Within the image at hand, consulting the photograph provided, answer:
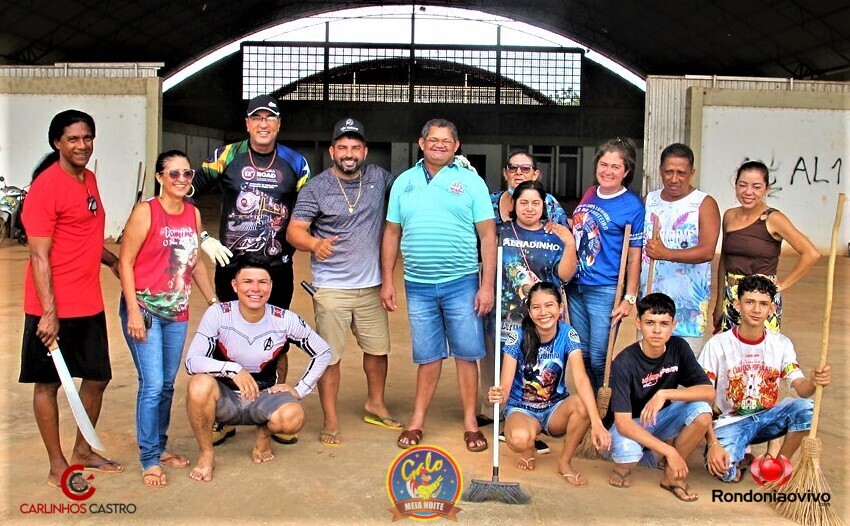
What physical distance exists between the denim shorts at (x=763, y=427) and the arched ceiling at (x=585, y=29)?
19.6 metres

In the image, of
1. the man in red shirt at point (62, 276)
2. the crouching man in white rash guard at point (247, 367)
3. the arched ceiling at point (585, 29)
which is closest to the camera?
the man in red shirt at point (62, 276)

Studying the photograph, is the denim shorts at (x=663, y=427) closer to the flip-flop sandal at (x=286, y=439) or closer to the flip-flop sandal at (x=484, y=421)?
the flip-flop sandal at (x=484, y=421)

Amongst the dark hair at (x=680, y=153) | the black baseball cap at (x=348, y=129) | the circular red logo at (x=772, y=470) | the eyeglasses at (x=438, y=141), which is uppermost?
the black baseball cap at (x=348, y=129)

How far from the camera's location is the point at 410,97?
34.6 meters

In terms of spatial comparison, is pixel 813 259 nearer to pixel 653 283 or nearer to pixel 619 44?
pixel 653 283

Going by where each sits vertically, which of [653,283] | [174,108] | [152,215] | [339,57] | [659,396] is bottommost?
[659,396]

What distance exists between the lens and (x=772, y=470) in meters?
3.69

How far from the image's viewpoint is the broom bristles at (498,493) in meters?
3.58

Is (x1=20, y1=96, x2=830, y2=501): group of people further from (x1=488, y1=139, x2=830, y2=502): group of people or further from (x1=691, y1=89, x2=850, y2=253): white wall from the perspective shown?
(x1=691, y1=89, x2=850, y2=253): white wall

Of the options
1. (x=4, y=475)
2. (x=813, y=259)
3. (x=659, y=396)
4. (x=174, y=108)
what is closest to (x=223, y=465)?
(x=4, y=475)

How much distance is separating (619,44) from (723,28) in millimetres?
6815

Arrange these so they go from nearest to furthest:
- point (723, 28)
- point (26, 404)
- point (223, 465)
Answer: point (223, 465), point (26, 404), point (723, 28)

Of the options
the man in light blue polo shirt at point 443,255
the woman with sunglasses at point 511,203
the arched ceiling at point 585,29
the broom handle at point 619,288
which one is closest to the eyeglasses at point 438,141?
the man in light blue polo shirt at point 443,255

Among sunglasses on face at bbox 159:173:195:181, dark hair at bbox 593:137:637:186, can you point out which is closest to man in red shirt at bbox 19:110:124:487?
sunglasses on face at bbox 159:173:195:181
